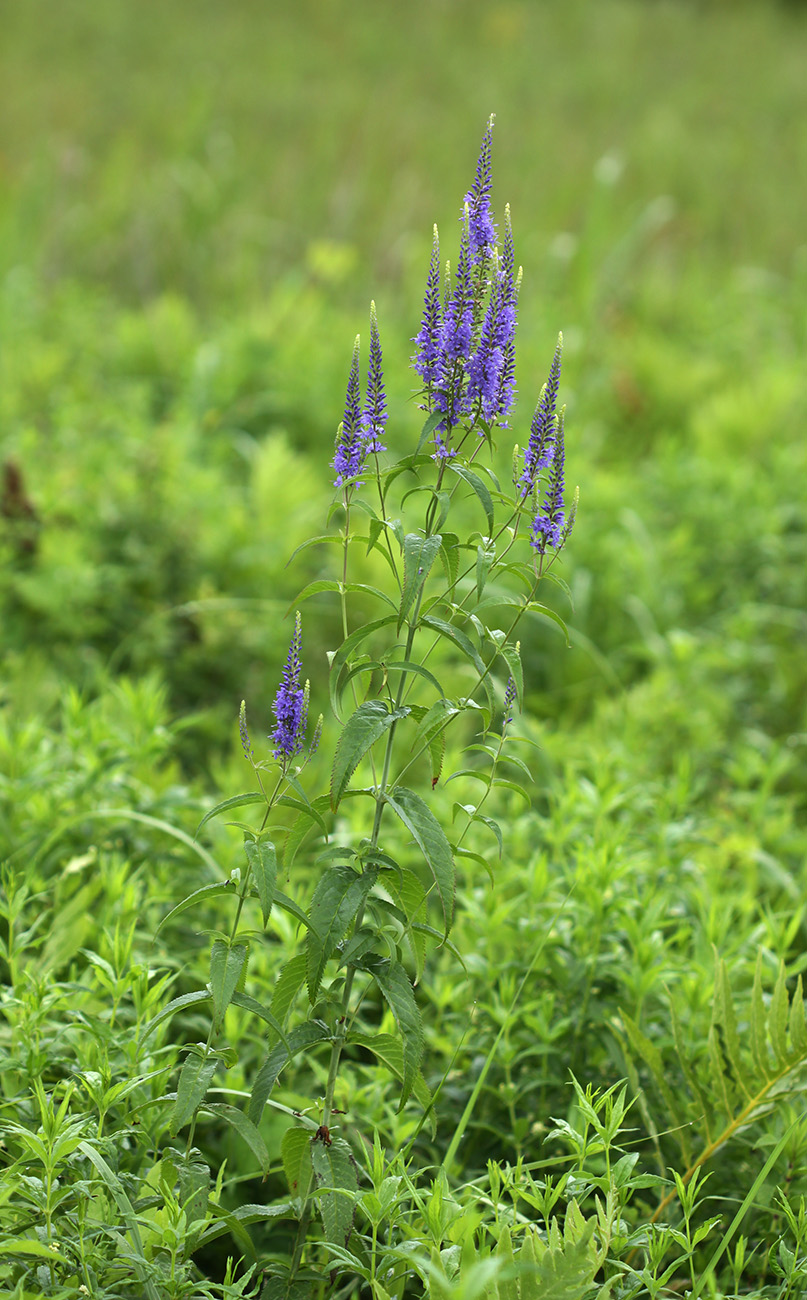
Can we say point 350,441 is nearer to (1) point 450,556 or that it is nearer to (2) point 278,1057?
(1) point 450,556

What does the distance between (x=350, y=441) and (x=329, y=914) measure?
22.6 inches

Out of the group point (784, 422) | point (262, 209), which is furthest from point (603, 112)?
point (784, 422)

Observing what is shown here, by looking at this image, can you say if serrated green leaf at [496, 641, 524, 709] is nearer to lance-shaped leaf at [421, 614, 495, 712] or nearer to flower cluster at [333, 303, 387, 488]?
lance-shaped leaf at [421, 614, 495, 712]

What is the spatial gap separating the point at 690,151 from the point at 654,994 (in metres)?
9.91

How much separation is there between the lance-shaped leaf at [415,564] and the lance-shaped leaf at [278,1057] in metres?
0.53

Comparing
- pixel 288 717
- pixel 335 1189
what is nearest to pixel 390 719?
pixel 288 717

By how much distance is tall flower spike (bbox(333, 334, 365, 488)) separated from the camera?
1.28 meters

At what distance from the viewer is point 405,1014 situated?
124cm

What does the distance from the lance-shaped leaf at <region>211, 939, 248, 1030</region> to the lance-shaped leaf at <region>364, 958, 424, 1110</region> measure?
17cm

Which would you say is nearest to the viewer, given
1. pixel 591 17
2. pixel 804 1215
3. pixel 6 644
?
pixel 804 1215

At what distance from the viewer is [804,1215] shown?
1372 mm

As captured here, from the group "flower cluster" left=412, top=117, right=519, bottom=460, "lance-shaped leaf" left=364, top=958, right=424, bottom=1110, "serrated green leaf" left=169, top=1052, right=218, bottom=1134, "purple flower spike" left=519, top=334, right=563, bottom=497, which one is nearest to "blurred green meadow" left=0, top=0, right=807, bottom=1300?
"serrated green leaf" left=169, top=1052, right=218, bottom=1134

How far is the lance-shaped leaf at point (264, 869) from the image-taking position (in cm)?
116

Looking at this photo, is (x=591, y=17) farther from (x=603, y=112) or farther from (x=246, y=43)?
(x=246, y=43)
